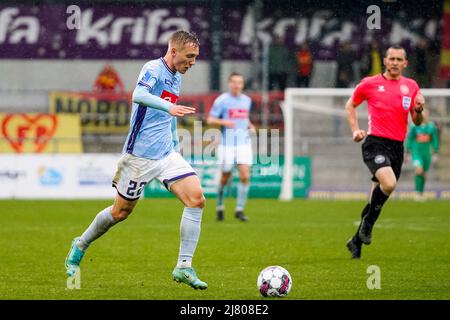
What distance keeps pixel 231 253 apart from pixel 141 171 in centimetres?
327

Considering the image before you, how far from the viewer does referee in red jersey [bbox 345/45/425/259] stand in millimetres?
11789

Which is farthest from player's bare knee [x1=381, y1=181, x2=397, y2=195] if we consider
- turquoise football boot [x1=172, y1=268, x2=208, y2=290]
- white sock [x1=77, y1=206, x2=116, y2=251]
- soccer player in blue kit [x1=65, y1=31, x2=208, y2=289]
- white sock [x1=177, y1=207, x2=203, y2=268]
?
white sock [x1=77, y1=206, x2=116, y2=251]

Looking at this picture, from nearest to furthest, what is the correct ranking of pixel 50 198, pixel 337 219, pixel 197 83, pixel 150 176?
pixel 150 176, pixel 337 219, pixel 50 198, pixel 197 83

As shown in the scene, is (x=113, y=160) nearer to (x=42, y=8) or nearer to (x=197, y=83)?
(x=197, y=83)

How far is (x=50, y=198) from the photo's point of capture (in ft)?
76.2

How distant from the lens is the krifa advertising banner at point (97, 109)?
2570cm

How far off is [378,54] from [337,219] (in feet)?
30.3

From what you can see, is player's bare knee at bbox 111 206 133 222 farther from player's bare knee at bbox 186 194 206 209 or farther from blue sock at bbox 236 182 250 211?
blue sock at bbox 236 182 250 211

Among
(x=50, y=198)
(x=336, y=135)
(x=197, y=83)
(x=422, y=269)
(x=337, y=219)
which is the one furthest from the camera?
(x=197, y=83)

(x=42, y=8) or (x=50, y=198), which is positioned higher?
(x=42, y=8)

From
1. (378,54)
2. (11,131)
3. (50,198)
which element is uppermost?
(378,54)

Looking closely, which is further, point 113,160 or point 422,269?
point 113,160

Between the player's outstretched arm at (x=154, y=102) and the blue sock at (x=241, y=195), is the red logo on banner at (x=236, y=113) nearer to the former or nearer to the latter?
the blue sock at (x=241, y=195)
